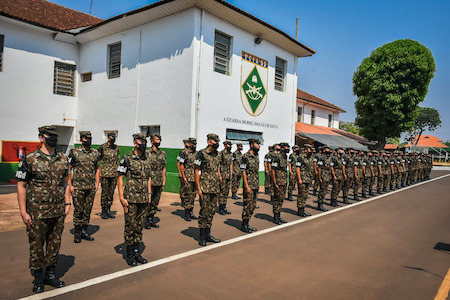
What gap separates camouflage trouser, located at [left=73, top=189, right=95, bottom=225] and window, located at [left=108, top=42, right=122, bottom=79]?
9.60 m

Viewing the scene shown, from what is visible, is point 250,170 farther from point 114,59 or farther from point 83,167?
point 114,59

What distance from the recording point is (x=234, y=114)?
1330cm

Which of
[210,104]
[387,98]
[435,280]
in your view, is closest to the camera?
[435,280]

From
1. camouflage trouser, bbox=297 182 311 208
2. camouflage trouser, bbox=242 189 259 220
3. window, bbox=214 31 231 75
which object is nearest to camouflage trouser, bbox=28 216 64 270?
camouflage trouser, bbox=242 189 259 220

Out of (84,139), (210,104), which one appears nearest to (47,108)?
(210,104)

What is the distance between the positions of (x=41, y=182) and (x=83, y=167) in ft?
7.27

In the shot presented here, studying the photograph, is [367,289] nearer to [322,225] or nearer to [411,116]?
[322,225]

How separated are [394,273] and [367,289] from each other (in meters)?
0.89

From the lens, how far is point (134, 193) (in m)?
4.59

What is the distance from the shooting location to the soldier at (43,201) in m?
3.67

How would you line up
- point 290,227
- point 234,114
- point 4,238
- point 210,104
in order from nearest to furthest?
1. point 4,238
2. point 290,227
3. point 210,104
4. point 234,114

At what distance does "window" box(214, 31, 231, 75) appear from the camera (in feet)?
41.4

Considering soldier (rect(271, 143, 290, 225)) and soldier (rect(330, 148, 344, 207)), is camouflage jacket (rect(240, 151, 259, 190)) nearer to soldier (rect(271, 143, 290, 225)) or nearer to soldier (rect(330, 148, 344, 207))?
soldier (rect(271, 143, 290, 225))

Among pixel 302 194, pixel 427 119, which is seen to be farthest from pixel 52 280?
pixel 427 119
